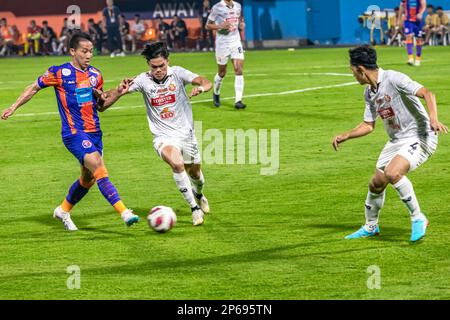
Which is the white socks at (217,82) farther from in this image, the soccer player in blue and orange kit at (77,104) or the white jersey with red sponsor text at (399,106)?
the white jersey with red sponsor text at (399,106)

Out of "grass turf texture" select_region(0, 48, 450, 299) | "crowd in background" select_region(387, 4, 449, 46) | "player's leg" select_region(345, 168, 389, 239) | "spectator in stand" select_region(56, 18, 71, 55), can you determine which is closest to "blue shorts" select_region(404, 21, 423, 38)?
"grass turf texture" select_region(0, 48, 450, 299)

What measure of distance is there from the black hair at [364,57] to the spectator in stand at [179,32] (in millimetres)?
44626

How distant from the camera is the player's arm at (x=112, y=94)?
13.0 metres

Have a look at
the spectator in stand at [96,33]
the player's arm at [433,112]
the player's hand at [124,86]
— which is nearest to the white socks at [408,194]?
the player's arm at [433,112]

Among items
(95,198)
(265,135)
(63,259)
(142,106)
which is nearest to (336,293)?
(63,259)

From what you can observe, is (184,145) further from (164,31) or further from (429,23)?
(164,31)

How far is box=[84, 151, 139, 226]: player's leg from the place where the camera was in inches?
492

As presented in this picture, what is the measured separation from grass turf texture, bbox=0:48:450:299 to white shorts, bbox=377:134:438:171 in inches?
35.4

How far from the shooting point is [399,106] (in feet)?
37.0

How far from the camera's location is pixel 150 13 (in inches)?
2285

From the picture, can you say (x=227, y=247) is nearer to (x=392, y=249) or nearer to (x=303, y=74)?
(x=392, y=249)

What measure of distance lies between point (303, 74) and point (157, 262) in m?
22.3

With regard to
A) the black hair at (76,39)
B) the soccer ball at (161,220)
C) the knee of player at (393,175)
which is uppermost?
the black hair at (76,39)

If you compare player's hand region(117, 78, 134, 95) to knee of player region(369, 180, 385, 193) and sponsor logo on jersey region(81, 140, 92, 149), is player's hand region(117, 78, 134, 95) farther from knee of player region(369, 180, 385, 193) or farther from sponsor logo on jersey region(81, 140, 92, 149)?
knee of player region(369, 180, 385, 193)
